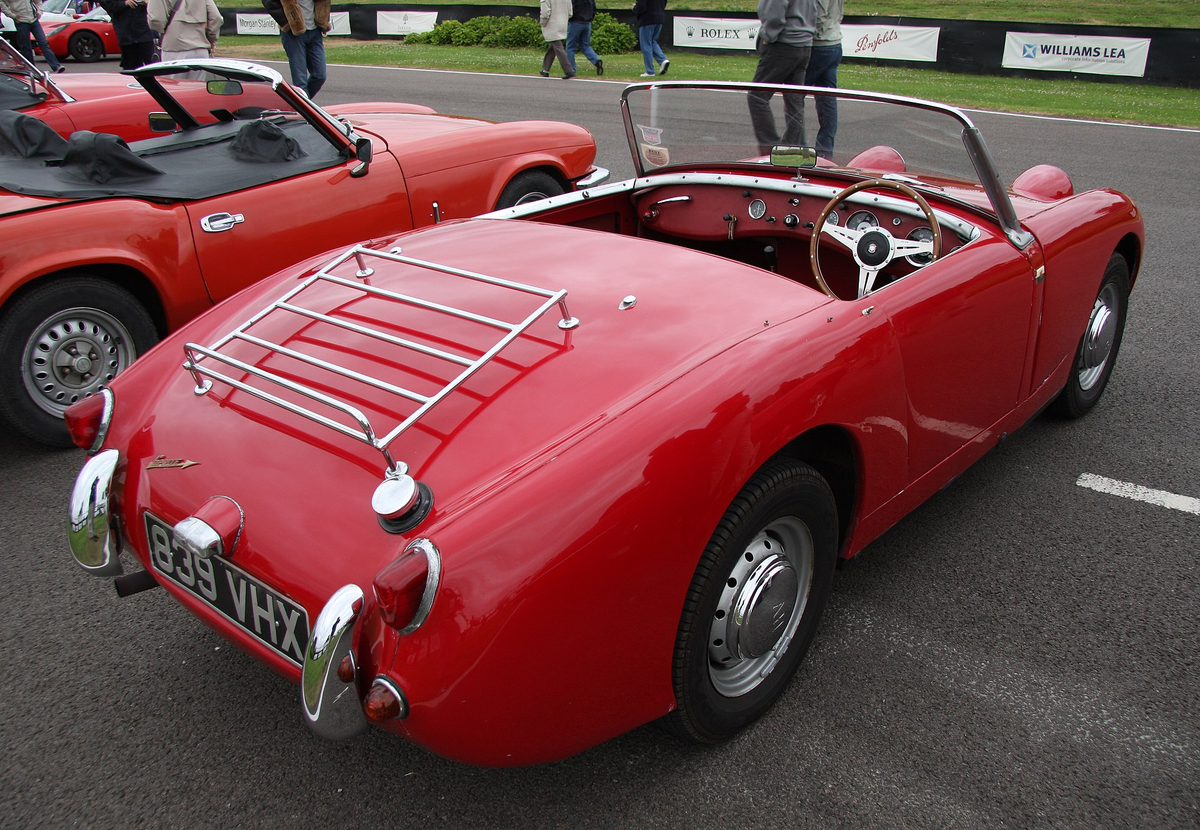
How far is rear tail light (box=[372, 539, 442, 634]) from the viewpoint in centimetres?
154

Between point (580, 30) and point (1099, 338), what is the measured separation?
13364mm

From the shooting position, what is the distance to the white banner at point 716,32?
17484mm

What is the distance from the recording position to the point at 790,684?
2.32 metres

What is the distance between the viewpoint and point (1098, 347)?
3580 millimetres

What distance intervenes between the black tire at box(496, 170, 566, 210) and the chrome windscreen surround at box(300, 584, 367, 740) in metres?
3.54

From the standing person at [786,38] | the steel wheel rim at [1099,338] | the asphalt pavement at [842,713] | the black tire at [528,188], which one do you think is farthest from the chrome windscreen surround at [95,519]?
the standing person at [786,38]

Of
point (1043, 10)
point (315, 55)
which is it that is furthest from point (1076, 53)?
point (315, 55)

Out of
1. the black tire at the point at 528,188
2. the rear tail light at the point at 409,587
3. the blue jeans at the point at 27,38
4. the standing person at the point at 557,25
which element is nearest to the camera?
the rear tail light at the point at 409,587

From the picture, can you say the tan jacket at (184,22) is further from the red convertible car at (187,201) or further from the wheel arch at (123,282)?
the wheel arch at (123,282)

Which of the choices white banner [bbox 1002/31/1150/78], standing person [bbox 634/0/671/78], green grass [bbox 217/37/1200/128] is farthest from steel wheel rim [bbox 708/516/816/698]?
white banner [bbox 1002/31/1150/78]

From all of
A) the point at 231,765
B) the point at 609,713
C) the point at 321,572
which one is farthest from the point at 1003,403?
the point at 231,765

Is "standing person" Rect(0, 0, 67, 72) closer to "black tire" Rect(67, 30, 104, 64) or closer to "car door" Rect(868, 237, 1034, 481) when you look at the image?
"black tire" Rect(67, 30, 104, 64)

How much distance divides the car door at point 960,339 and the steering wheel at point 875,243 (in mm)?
144

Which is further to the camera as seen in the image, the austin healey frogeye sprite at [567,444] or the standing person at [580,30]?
the standing person at [580,30]
